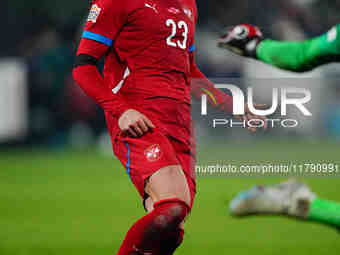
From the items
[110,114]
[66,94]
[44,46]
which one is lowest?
[66,94]

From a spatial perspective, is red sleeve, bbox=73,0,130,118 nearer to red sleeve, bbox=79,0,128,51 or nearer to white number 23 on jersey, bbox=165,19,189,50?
red sleeve, bbox=79,0,128,51

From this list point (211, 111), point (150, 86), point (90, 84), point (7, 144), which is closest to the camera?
point (90, 84)

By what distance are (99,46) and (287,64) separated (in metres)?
1.17

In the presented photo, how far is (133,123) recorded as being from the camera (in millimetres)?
2449

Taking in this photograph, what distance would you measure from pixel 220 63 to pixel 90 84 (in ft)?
27.0

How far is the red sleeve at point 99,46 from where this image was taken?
2.55 m

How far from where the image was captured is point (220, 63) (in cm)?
1061

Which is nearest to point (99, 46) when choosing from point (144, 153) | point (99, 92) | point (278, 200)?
point (99, 92)

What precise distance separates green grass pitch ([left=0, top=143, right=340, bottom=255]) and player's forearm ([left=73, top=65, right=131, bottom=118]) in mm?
Result: 711

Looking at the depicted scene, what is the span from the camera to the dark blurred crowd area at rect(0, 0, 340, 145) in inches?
419

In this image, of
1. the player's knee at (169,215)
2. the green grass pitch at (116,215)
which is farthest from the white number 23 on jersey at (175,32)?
the player's knee at (169,215)

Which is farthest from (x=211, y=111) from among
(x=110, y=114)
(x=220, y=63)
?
(x=220, y=63)

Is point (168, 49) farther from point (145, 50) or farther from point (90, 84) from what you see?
point (90, 84)

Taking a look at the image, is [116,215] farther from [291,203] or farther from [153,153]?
[153,153]
